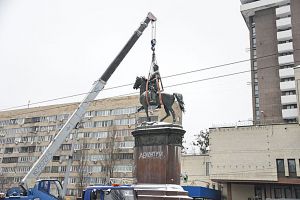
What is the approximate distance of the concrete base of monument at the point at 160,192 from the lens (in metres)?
13.7

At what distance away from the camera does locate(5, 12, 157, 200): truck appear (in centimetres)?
1981

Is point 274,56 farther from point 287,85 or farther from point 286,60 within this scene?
point 287,85

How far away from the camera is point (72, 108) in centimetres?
6669

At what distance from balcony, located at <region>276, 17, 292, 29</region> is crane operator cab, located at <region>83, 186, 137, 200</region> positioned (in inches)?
2490

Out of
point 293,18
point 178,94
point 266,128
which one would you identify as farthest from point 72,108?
point 178,94

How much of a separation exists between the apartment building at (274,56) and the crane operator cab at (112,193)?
2027 inches

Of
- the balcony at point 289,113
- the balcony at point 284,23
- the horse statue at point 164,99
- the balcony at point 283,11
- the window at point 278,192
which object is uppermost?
the balcony at point 283,11

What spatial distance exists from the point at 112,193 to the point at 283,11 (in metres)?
65.1

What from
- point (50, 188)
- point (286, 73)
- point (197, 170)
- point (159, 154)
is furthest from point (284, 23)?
point (159, 154)

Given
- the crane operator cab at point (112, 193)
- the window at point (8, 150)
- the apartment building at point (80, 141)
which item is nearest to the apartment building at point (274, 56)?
the apartment building at point (80, 141)

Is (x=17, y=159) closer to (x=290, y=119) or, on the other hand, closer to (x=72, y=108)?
(x=72, y=108)

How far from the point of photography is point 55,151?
82.0 feet

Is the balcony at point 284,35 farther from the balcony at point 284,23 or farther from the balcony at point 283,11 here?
the balcony at point 283,11

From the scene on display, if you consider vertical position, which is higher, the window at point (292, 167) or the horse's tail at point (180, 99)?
the horse's tail at point (180, 99)
